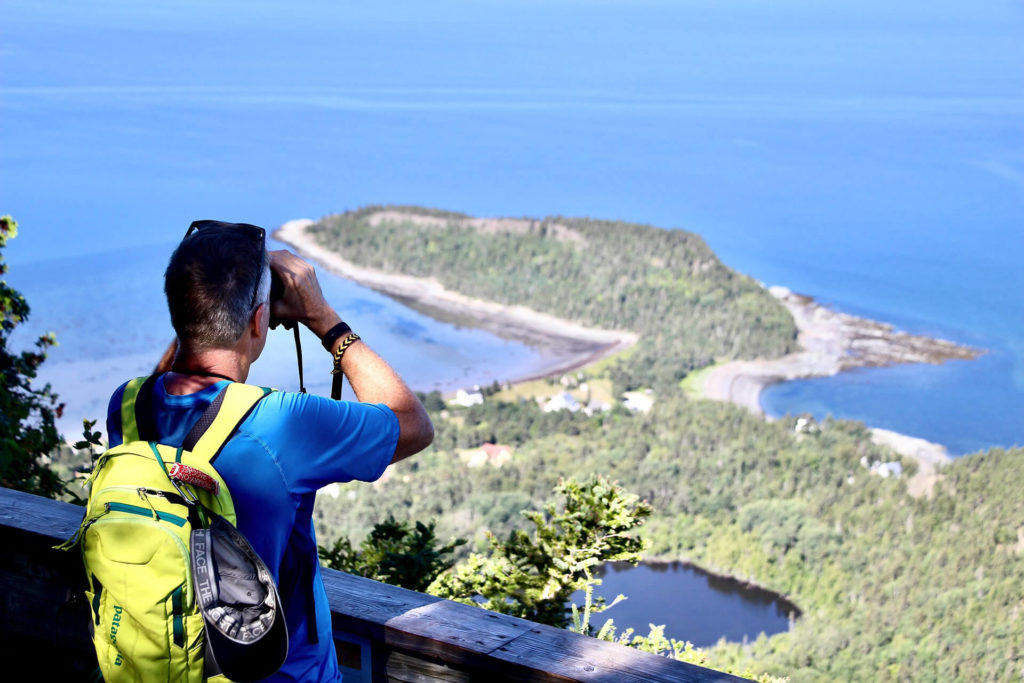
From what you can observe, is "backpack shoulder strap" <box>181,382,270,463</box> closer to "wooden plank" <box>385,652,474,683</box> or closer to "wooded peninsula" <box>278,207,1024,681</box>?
"wooden plank" <box>385,652,474,683</box>

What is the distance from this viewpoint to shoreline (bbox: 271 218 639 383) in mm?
48375

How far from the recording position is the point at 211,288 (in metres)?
1.16

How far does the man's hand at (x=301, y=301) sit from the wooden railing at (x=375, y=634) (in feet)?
1.50

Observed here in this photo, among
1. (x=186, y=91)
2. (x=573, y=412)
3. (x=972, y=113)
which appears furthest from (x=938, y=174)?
(x=186, y=91)

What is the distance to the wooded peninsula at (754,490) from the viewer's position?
1848 cm

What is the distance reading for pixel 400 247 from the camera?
61.6m

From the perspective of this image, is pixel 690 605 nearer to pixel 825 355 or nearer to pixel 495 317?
pixel 825 355

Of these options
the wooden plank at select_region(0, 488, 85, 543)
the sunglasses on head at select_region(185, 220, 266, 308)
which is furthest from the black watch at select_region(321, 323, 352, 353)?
the wooden plank at select_region(0, 488, 85, 543)

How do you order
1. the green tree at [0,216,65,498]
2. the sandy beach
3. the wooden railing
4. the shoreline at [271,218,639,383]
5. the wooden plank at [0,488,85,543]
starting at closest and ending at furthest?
the wooden railing, the wooden plank at [0,488,85,543], the green tree at [0,216,65,498], the sandy beach, the shoreline at [271,218,639,383]

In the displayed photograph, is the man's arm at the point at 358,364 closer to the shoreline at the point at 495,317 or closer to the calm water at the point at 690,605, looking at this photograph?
the calm water at the point at 690,605

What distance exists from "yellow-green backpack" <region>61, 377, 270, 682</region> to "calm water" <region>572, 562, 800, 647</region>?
62.0ft

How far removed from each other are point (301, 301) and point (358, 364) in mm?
128

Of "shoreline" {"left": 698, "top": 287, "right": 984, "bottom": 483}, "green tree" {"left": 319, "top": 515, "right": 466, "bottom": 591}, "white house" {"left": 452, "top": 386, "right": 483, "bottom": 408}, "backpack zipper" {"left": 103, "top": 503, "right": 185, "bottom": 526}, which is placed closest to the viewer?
"backpack zipper" {"left": 103, "top": 503, "right": 185, "bottom": 526}

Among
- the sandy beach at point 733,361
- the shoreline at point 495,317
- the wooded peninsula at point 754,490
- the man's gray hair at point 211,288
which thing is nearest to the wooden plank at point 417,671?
the man's gray hair at point 211,288
